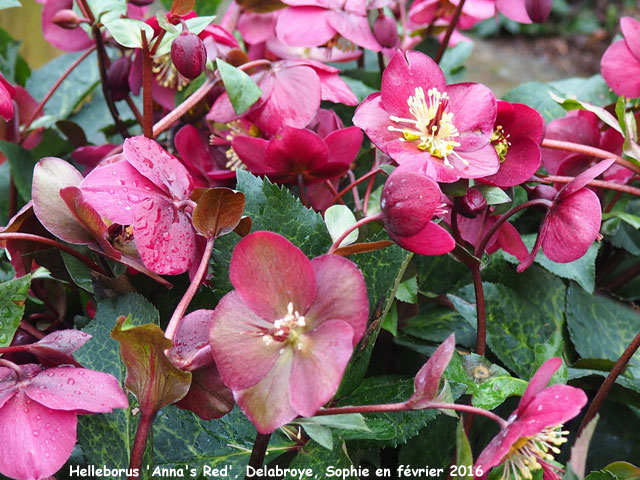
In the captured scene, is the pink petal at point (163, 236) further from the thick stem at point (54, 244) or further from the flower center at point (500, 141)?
the flower center at point (500, 141)

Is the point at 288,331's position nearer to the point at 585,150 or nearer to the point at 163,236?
the point at 163,236

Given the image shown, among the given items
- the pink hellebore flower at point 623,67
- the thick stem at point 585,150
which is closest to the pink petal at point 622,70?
the pink hellebore flower at point 623,67

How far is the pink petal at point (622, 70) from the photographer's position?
59 centimetres

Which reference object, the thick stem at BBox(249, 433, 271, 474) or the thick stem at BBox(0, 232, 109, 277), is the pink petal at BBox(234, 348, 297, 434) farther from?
the thick stem at BBox(0, 232, 109, 277)

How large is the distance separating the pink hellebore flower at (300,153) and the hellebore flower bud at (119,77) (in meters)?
0.20

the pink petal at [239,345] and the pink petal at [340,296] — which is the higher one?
the pink petal at [340,296]

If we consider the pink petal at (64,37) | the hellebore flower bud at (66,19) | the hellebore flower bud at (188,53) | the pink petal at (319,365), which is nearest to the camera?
the pink petal at (319,365)

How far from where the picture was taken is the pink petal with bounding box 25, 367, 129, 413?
1.15ft

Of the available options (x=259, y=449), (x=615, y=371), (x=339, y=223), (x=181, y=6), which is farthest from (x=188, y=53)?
(x=615, y=371)

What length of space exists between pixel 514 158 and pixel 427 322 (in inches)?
6.8

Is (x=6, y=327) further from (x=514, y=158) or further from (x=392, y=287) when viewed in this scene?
(x=514, y=158)

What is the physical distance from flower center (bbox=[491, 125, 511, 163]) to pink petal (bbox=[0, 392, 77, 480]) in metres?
0.32

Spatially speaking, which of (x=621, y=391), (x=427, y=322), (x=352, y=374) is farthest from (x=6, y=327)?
(x=621, y=391)

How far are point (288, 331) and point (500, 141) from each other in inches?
9.0
